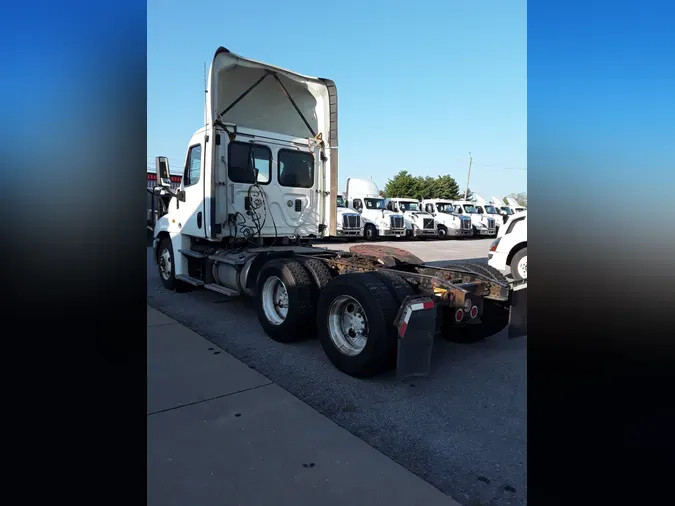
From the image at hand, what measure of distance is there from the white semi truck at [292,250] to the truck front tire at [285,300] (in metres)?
0.01

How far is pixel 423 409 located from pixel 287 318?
6.73ft

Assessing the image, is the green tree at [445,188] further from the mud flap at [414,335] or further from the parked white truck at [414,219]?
the mud flap at [414,335]

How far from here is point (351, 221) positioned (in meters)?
22.4

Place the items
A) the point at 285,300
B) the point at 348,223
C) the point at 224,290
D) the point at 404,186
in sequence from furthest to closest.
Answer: the point at 404,186
the point at 348,223
the point at 224,290
the point at 285,300

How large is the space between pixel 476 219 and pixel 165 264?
2239 cm

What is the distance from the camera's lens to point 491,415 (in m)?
3.67

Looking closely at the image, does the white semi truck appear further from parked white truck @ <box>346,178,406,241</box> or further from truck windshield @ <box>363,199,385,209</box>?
truck windshield @ <box>363,199,385,209</box>

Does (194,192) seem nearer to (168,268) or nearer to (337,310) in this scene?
(168,268)

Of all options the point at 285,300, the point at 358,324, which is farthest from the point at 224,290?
the point at 358,324

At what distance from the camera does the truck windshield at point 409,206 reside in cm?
2548

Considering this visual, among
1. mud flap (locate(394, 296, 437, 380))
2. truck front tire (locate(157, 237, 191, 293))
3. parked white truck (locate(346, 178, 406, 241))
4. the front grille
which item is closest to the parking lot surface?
mud flap (locate(394, 296, 437, 380))
